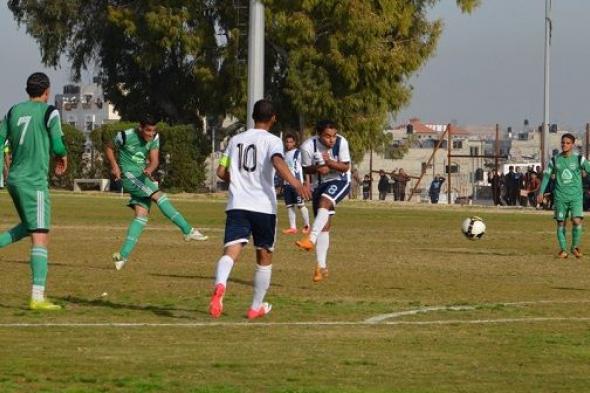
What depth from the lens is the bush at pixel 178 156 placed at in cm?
6544

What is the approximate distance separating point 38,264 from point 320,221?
17.6 feet

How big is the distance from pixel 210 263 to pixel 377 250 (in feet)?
16.3

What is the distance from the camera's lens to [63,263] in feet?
73.0

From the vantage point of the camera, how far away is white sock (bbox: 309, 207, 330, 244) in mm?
19422

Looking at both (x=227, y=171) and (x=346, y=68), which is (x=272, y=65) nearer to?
(x=346, y=68)

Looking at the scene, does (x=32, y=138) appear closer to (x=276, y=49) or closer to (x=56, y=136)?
(x=56, y=136)

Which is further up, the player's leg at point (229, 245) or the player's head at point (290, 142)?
the player's head at point (290, 142)

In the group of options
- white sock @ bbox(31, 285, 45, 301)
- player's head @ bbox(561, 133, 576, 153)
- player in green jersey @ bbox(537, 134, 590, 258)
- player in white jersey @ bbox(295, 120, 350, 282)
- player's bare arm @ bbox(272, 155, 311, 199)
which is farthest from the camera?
player in green jersey @ bbox(537, 134, 590, 258)

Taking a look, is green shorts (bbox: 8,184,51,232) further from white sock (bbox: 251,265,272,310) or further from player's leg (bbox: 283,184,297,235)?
player's leg (bbox: 283,184,297,235)

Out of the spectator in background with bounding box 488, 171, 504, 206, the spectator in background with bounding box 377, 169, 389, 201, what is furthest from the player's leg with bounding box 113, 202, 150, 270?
the spectator in background with bounding box 377, 169, 389, 201

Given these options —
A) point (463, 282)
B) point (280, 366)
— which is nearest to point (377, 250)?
point (463, 282)

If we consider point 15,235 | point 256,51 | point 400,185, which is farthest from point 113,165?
point 400,185

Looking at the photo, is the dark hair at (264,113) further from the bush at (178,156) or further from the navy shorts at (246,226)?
the bush at (178,156)

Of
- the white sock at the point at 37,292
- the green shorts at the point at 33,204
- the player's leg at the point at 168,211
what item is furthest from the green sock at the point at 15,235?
the player's leg at the point at 168,211
